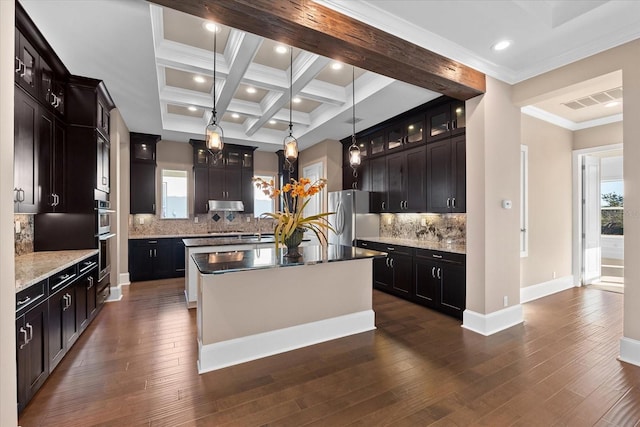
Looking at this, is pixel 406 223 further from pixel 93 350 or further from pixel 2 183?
pixel 2 183

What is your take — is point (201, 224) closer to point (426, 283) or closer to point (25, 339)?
point (25, 339)

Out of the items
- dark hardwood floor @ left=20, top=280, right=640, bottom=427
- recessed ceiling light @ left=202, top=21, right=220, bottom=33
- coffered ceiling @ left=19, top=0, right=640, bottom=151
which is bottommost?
dark hardwood floor @ left=20, top=280, right=640, bottom=427

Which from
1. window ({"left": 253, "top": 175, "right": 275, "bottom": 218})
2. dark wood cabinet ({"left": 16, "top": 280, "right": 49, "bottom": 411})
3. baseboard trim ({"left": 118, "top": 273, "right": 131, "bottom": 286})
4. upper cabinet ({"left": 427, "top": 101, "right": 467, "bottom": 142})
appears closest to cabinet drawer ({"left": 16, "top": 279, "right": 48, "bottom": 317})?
dark wood cabinet ({"left": 16, "top": 280, "right": 49, "bottom": 411})

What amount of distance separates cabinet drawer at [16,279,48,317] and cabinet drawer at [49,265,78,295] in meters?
0.13

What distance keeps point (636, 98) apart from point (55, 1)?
506 centimetres

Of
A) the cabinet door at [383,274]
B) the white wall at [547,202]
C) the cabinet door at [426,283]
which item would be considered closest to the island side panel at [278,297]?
the cabinet door at [426,283]

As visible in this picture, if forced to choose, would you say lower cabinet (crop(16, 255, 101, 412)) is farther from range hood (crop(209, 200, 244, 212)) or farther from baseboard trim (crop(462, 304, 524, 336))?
baseboard trim (crop(462, 304, 524, 336))

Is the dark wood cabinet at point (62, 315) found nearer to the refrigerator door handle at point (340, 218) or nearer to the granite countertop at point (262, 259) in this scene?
the granite countertop at point (262, 259)

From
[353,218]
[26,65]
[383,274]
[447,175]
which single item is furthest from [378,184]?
[26,65]

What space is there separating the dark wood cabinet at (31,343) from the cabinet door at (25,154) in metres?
0.94

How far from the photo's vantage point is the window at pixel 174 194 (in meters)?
6.72

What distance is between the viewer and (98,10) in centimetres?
237

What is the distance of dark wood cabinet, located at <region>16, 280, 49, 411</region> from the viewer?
1958 millimetres

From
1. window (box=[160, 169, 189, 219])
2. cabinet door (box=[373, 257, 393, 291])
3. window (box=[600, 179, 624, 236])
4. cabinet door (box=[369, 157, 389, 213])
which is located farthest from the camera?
window (box=[160, 169, 189, 219])
